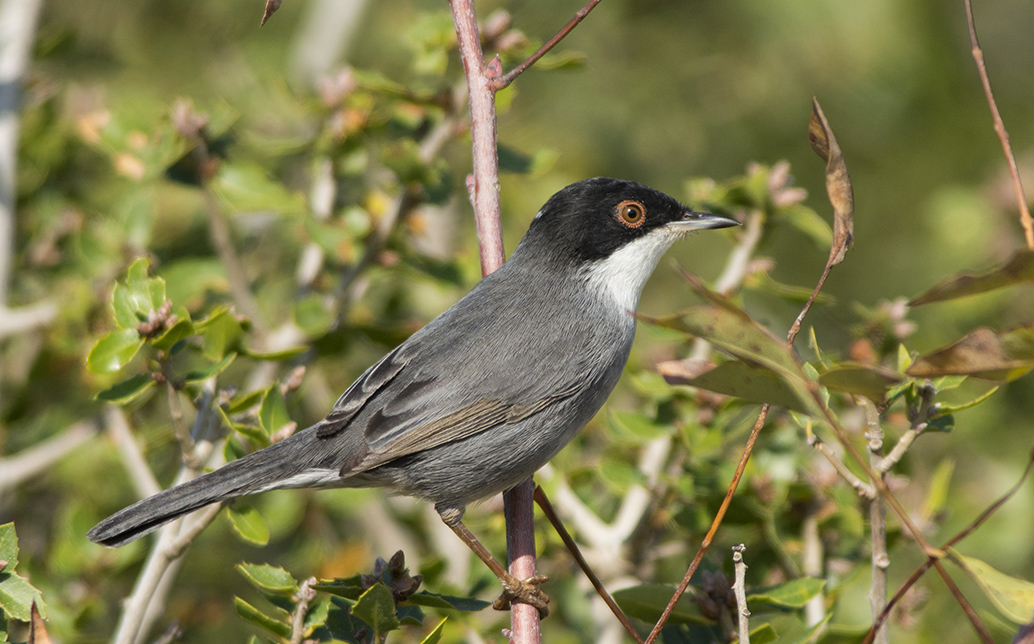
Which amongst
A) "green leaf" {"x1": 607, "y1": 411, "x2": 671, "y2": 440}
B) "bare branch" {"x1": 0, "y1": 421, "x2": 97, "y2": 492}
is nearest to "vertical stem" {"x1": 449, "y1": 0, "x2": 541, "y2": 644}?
"green leaf" {"x1": 607, "y1": 411, "x2": 671, "y2": 440}

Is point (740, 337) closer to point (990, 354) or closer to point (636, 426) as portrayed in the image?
point (990, 354)

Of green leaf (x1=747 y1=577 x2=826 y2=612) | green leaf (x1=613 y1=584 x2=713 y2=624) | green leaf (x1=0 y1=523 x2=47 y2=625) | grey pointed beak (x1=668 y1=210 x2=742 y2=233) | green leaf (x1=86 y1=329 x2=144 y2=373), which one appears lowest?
green leaf (x1=747 y1=577 x2=826 y2=612)

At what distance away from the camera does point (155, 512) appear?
282 centimetres

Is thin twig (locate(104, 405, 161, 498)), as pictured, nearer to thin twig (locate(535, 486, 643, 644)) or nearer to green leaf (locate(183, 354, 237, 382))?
green leaf (locate(183, 354, 237, 382))

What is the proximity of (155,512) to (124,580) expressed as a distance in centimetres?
136

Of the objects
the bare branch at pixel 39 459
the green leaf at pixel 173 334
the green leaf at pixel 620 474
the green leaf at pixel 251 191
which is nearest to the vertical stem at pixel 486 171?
the green leaf at pixel 620 474

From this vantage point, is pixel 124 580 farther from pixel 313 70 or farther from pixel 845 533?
pixel 313 70

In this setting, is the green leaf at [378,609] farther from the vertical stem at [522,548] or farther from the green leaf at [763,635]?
the green leaf at [763,635]

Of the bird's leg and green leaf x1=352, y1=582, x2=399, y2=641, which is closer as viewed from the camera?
green leaf x1=352, y1=582, x2=399, y2=641

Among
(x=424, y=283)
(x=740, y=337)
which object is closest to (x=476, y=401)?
(x=740, y=337)

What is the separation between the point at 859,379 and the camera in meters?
1.69

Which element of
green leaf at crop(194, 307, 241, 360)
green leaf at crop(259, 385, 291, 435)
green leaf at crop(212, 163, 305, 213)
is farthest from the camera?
green leaf at crop(212, 163, 305, 213)

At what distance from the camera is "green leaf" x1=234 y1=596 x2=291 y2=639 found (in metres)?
2.35

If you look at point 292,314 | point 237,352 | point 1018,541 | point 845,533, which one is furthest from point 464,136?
point 1018,541
